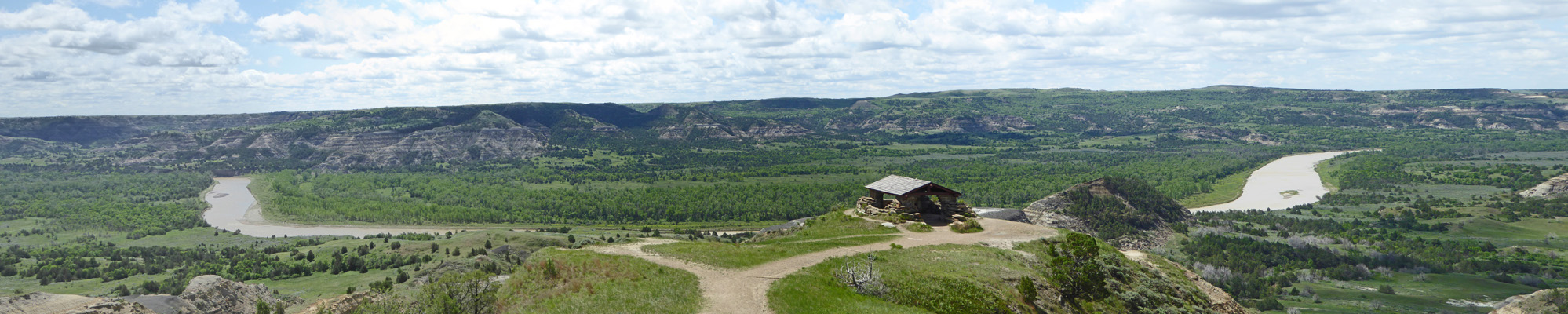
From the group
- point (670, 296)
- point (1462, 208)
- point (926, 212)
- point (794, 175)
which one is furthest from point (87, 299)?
point (1462, 208)

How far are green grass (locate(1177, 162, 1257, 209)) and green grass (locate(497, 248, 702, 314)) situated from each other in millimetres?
130949

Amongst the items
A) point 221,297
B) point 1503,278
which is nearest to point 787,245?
point 221,297

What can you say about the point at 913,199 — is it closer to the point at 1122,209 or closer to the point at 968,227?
the point at 968,227

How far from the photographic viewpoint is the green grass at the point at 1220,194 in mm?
148000

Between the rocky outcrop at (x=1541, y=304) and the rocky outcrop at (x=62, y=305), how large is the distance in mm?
96974

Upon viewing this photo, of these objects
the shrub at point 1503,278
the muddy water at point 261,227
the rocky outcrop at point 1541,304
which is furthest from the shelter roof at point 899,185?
the muddy water at point 261,227

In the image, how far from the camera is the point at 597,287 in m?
32.8

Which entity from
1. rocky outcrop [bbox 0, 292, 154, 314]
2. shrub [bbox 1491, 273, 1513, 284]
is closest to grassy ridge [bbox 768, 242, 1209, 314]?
rocky outcrop [bbox 0, 292, 154, 314]

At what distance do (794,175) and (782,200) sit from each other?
51977 mm

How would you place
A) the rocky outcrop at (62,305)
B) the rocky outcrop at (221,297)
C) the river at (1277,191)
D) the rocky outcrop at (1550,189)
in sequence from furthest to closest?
the river at (1277,191)
the rocky outcrop at (1550,189)
the rocky outcrop at (221,297)
the rocky outcrop at (62,305)

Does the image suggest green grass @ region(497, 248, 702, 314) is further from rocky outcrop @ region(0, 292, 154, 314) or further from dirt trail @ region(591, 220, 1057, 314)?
rocky outcrop @ region(0, 292, 154, 314)

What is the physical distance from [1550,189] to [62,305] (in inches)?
7945

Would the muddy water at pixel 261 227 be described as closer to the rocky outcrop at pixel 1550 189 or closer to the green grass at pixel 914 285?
the green grass at pixel 914 285

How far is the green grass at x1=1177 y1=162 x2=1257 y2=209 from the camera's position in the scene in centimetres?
14800
